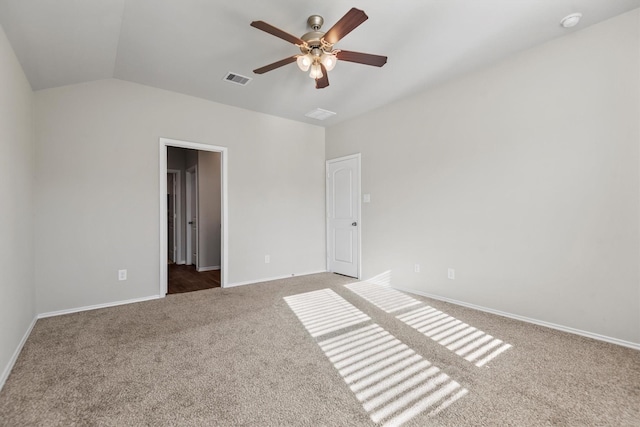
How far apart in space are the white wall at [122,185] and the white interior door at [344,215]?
3.18ft

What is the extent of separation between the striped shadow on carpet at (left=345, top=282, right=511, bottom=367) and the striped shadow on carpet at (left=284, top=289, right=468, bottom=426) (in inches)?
13.8

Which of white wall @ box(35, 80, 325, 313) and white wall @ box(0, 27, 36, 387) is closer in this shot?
white wall @ box(0, 27, 36, 387)

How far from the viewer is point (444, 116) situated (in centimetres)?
355

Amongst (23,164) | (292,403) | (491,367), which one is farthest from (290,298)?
(23,164)

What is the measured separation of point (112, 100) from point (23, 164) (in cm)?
121

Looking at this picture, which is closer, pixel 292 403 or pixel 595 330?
pixel 292 403

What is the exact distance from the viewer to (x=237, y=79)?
11.3 ft

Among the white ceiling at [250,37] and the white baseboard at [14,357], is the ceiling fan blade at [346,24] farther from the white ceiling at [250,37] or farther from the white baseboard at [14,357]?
the white baseboard at [14,357]

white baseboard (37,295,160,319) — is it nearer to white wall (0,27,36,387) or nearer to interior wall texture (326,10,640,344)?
white wall (0,27,36,387)

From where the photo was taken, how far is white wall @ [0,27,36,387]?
1982mm

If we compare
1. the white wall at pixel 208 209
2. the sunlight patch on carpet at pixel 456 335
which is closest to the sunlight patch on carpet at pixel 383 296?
the sunlight patch on carpet at pixel 456 335

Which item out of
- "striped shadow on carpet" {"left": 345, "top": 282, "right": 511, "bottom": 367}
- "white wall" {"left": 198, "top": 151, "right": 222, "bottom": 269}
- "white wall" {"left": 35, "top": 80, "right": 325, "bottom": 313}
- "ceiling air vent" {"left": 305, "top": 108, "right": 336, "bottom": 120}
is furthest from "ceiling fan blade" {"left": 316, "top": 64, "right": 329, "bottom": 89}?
"white wall" {"left": 198, "top": 151, "right": 222, "bottom": 269}

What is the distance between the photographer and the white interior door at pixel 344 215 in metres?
4.75

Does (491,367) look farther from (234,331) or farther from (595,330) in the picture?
(234,331)
